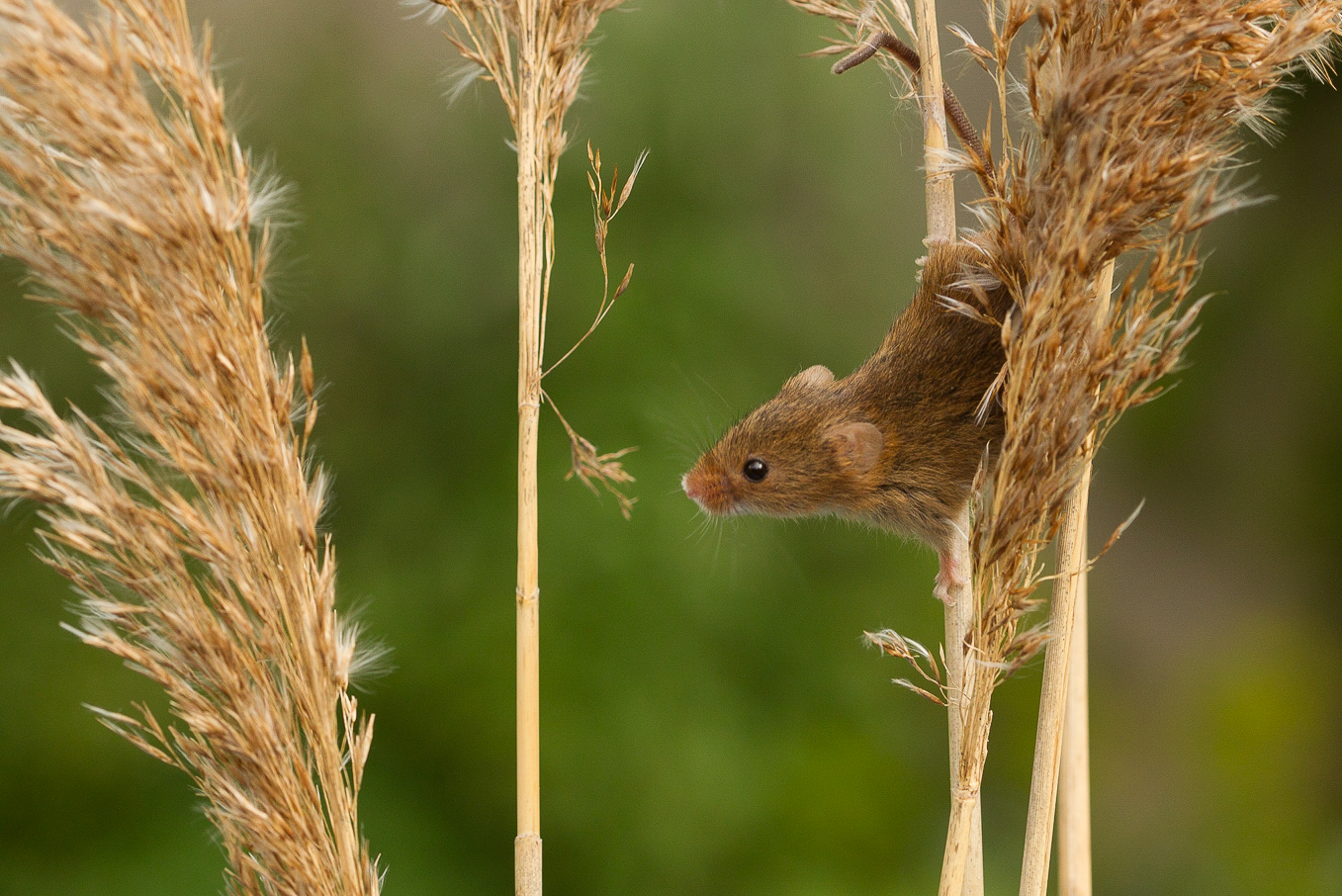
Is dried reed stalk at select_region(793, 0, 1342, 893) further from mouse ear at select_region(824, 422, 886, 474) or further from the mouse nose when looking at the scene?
the mouse nose

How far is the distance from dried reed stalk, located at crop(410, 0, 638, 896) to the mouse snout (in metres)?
0.11

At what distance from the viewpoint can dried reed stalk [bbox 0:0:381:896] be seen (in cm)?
72

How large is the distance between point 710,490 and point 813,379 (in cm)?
15

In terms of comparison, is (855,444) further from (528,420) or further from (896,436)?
(528,420)

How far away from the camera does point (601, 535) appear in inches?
76.7

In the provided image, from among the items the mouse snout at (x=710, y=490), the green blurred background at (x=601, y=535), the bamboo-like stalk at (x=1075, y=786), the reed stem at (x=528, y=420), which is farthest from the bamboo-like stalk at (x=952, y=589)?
the green blurred background at (x=601, y=535)

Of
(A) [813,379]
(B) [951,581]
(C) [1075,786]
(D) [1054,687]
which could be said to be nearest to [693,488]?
(A) [813,379]

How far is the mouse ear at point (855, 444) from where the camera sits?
91cm

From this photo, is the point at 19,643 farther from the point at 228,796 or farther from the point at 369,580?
the point at 228,796

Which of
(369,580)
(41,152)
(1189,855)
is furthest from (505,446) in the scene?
(1189,855)

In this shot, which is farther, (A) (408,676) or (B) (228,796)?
(A) (408,676)

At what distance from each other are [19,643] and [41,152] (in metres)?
1.66

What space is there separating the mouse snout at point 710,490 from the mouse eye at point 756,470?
21 mm

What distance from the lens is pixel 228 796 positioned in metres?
0.79
